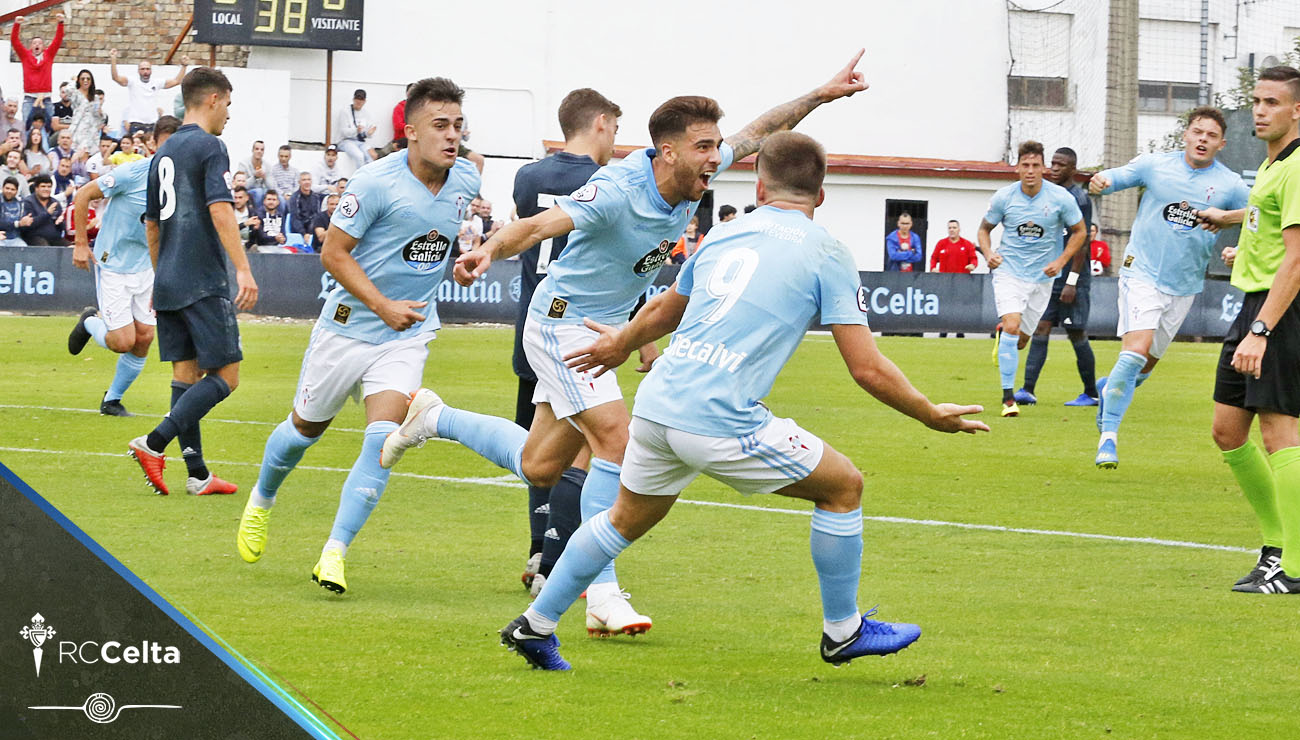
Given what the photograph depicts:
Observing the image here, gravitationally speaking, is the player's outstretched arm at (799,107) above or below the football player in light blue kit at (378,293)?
above

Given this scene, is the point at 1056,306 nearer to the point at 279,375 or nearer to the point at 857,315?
the point at 279,375

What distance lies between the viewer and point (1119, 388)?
12.2m

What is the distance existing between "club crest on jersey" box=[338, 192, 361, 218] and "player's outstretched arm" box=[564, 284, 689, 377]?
164cm

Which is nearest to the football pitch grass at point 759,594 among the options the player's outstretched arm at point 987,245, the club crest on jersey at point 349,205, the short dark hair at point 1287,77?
the club crest on jersey at point 349,205

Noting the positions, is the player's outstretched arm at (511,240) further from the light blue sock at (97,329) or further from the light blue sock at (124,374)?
the light blue sock at (97,329)

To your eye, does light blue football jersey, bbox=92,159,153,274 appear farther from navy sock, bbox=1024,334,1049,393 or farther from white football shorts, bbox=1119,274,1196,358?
navy sock, bbox=1024,334,1049,393

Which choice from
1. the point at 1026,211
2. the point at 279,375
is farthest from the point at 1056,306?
the point at 279,375

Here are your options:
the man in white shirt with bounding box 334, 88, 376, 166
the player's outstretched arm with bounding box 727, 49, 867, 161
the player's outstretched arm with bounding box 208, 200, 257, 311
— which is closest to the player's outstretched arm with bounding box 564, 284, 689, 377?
the player's outstretched arm with bounding box 727, 49, 867, 161

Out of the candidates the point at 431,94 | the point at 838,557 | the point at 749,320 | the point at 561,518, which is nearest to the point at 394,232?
the point at 431,94

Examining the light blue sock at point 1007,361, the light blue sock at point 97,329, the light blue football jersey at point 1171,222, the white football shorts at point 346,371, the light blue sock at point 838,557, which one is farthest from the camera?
the light blue sock at point 1007,361

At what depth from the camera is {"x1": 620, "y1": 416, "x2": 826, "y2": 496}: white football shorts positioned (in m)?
5.37

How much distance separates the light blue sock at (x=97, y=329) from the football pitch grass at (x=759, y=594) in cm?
75

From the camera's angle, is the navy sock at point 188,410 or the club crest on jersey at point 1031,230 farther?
the club crest on jersey at point 1031,230

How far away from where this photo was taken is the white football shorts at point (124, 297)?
13.6 m
